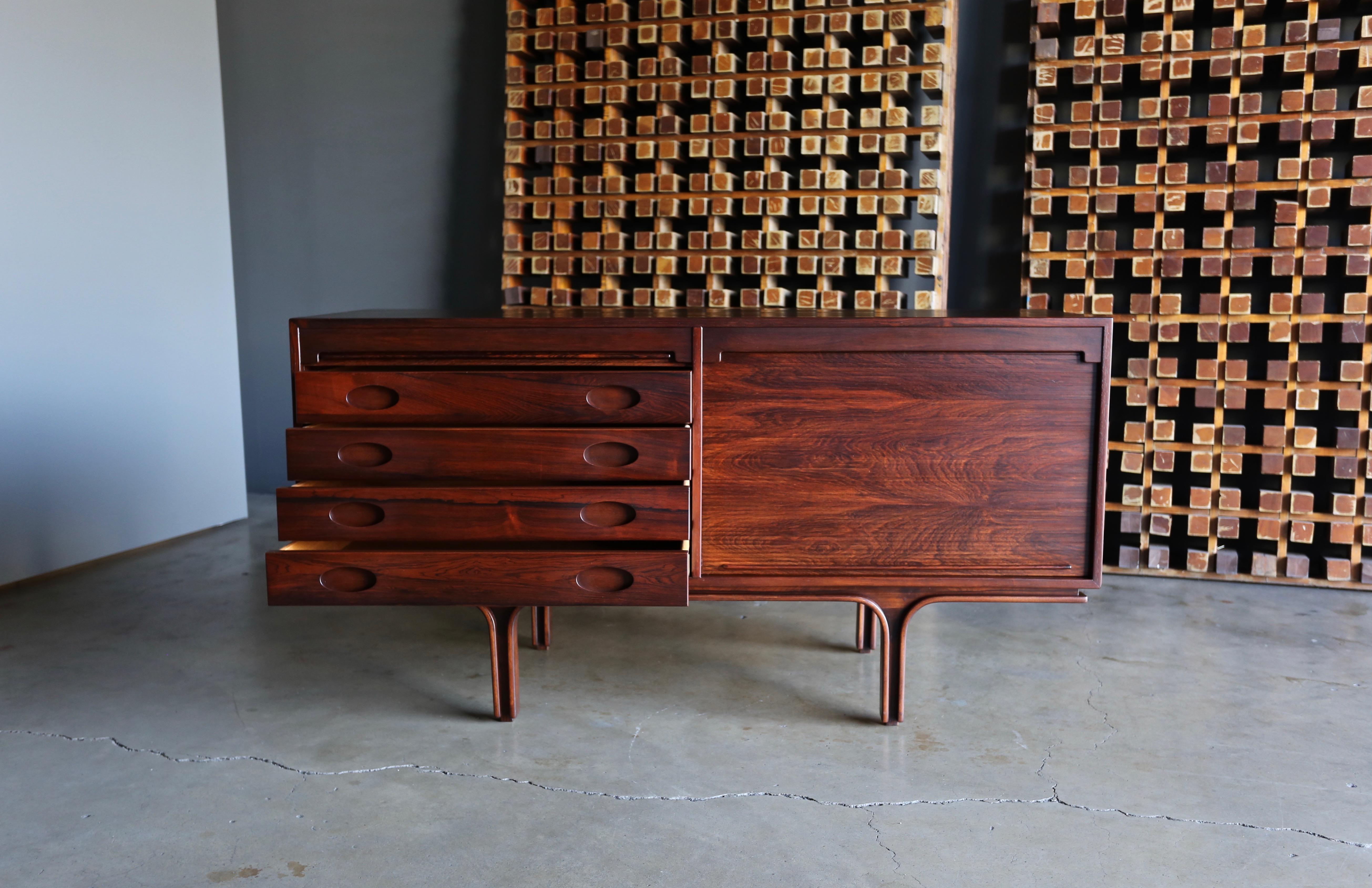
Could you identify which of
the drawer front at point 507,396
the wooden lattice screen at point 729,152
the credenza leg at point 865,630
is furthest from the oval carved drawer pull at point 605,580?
the wooden lattice screen at point 729,152

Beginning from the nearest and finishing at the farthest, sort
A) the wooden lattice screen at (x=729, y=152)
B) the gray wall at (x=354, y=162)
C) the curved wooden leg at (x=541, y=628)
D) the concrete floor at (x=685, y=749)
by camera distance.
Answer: the concrete floor at (x=685, y=749) < the curved wooden leg at (x=541, y=628) < the wooden lattice screen at (x=729, y=152) < the gray wall at (x=354, y=162)

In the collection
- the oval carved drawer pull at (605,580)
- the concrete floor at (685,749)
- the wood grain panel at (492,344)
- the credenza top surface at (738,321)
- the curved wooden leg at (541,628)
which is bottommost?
the concrete floor at (685,749)

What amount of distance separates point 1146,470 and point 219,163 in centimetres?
377

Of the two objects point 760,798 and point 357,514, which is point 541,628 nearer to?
point 357,514

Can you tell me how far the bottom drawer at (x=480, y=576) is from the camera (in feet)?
6.61

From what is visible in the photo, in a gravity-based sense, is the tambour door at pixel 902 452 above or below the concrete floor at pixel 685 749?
above

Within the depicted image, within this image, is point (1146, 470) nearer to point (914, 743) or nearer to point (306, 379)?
point (914, 743)

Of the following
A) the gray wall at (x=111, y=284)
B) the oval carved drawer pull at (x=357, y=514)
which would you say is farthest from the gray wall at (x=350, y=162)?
the oval carved drawer pull at (x=357, y=514)

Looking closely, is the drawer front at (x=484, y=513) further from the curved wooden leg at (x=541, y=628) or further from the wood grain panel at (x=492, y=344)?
the curved wooden leg at (x=541, y=628)

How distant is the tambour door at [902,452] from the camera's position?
2.03m

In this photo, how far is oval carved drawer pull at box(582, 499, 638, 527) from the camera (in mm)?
2029

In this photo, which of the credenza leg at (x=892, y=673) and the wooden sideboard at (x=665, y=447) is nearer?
the wooden sideboard at (x=665, y=447)

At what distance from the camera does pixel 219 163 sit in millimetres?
3943

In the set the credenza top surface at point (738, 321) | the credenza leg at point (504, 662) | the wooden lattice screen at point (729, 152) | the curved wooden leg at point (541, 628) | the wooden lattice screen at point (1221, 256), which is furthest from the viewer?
the wooden lattice screen at point (729, 152)
